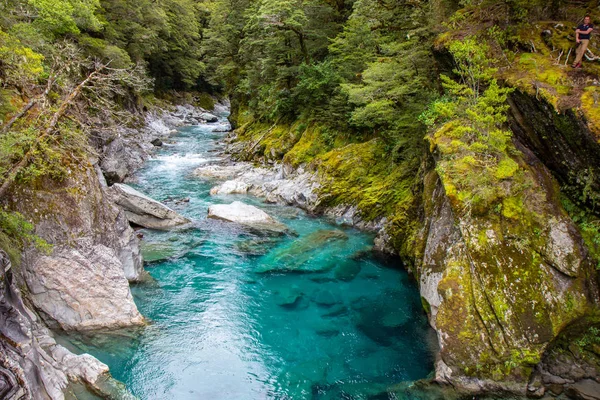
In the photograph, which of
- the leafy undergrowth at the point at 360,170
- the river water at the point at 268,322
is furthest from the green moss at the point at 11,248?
the leafy undergrowth at the point at 360,170

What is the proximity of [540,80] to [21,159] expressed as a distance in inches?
458

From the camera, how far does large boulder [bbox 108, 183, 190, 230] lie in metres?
14.6

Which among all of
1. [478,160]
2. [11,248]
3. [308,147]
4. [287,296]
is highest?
[478,160]

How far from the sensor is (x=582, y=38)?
8234 millimetres

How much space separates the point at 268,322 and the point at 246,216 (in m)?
6.58

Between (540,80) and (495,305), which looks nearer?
(495,305)

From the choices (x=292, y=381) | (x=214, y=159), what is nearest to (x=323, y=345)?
(x=292, y=381)

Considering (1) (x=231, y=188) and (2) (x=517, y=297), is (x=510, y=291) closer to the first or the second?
(2) (x=517, y=297)

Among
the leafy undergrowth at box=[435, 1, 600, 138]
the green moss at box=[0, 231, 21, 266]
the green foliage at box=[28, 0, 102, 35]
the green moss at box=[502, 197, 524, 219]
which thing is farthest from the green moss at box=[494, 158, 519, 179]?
the green foliage at box=[28, 0, 102, 35]

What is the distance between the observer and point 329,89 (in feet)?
70.0

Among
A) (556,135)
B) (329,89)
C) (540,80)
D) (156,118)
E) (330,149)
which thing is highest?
(540,80)

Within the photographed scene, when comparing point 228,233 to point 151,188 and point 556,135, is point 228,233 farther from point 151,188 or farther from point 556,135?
point 556,135

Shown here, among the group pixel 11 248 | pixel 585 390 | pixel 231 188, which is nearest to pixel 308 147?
pixel 231 188

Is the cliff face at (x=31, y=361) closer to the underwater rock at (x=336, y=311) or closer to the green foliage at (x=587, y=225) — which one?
the underwater rock at (x=336, y=311)
